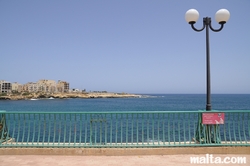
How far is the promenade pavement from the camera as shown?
5082 millimetres

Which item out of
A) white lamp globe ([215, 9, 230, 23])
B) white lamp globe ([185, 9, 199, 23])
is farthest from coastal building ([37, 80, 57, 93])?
white lamp globe ([215, 9, 230, 23])

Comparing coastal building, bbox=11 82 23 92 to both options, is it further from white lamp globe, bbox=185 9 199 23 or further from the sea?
white lamp globe, bbox=185 9 199 23

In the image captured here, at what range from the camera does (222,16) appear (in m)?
6.43

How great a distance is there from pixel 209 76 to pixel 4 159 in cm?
654

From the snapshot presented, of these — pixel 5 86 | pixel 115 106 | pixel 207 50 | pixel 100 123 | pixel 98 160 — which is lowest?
pixel 115 106

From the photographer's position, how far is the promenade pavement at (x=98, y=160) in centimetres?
508

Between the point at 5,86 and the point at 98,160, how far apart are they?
177343 millimetres

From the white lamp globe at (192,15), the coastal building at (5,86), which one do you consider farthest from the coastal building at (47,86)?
the white lamp globe at (192,15)

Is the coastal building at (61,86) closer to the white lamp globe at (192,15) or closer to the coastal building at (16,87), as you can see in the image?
the coastal building at (16,87)

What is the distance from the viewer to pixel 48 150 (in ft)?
18.8

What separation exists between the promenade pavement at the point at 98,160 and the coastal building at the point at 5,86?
175 m

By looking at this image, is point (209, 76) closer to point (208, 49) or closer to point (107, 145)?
point (208, 49)

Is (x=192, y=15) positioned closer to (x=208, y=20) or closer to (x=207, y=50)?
(x=208, y=20)

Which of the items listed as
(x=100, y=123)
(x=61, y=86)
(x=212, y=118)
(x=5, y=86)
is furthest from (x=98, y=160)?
(x=61, y=86)
